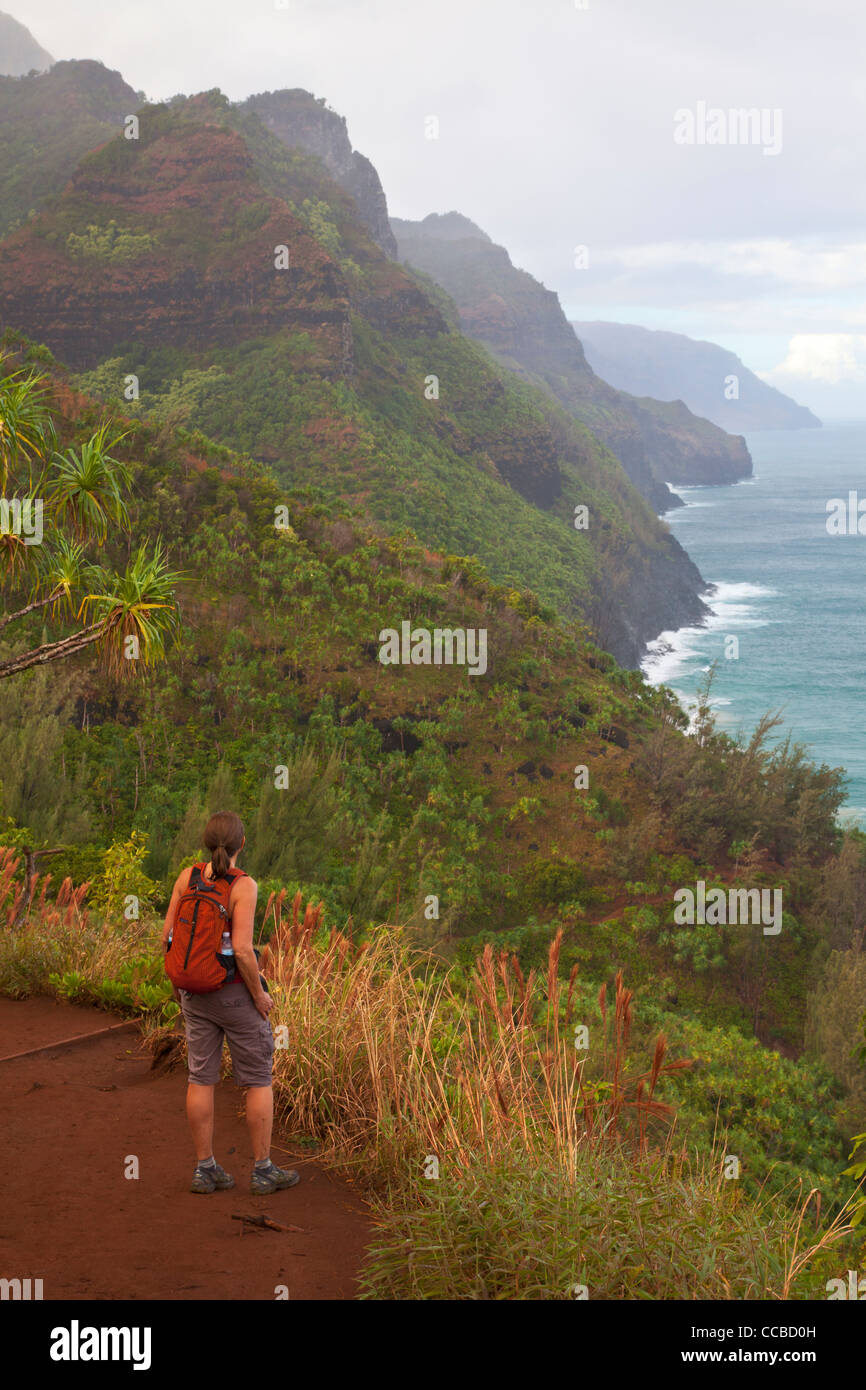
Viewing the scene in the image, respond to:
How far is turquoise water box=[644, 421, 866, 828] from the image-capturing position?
164 ft

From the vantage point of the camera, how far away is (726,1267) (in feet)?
10.3

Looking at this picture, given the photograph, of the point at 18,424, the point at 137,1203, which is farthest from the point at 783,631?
the point at 137,1203

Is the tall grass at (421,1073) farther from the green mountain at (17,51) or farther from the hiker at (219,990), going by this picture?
the green mountain at (17,51)

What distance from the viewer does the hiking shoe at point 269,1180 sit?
3.97 meters

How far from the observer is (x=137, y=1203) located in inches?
150

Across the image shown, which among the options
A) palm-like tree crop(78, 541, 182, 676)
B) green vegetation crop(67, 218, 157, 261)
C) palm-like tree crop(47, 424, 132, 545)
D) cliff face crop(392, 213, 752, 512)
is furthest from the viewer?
cliff face crop(392, 213, 752, 512)

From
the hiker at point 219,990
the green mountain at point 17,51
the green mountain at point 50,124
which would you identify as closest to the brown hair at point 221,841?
the hiker at point 219,990

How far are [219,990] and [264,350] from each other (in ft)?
173

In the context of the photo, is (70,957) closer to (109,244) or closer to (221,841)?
(221,841)

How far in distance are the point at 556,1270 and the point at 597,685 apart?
85.7 feet

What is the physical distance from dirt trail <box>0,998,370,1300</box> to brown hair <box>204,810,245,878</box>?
52.0 inches

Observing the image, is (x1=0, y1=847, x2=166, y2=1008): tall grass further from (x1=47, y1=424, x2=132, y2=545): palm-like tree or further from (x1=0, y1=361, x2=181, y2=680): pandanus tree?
(x1=47, y1=424, x2=132, y2=545): palm-like tree

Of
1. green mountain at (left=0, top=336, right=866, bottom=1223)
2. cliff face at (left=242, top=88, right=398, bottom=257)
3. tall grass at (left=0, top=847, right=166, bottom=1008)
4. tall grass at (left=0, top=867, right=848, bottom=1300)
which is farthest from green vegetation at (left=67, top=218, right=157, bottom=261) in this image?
tall grass at (left=0, top=867, right=848, bottom=1300)

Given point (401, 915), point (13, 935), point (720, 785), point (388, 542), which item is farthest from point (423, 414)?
point (13, 935)
